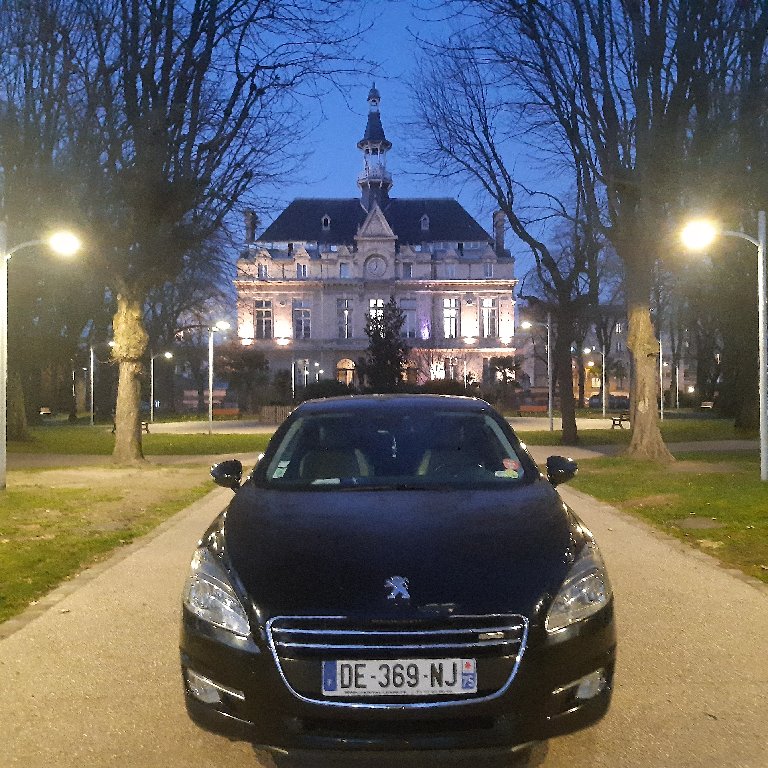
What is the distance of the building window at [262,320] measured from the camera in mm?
98875

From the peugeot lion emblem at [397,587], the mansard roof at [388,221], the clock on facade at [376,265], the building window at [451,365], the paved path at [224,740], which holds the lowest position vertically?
the paved path at [224,740]

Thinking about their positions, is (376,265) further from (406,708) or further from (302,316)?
(406,708)

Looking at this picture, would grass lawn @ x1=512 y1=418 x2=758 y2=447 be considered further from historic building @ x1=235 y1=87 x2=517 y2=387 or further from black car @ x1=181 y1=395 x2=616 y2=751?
historic building @ x1=235 y1=87 x2=517 y2=387

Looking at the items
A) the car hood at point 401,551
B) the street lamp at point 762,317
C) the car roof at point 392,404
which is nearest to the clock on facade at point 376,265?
the street lamp at point 762,317

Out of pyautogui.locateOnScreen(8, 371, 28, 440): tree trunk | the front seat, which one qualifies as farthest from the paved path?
pyautogui.locateOnScreen(8, 371, 28, 440): tree trunk

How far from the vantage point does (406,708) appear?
349 centimetres

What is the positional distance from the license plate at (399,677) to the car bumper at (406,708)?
65 mm

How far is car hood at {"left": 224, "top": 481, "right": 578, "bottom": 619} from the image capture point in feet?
12.0

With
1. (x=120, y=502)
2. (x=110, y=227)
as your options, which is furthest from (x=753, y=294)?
(x=120, y=502)

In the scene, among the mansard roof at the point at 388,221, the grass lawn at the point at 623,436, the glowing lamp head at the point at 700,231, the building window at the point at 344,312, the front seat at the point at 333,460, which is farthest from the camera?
the mansard roof at the point at 388,221

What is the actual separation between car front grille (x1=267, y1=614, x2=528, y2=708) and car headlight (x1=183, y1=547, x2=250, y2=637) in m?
0.23

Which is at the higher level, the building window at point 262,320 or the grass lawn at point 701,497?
the building window at point 262,320

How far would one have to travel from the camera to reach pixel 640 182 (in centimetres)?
1908

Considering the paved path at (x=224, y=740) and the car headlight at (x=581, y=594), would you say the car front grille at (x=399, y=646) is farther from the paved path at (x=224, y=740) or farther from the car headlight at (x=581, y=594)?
the paved path at (x=224, y=740)
